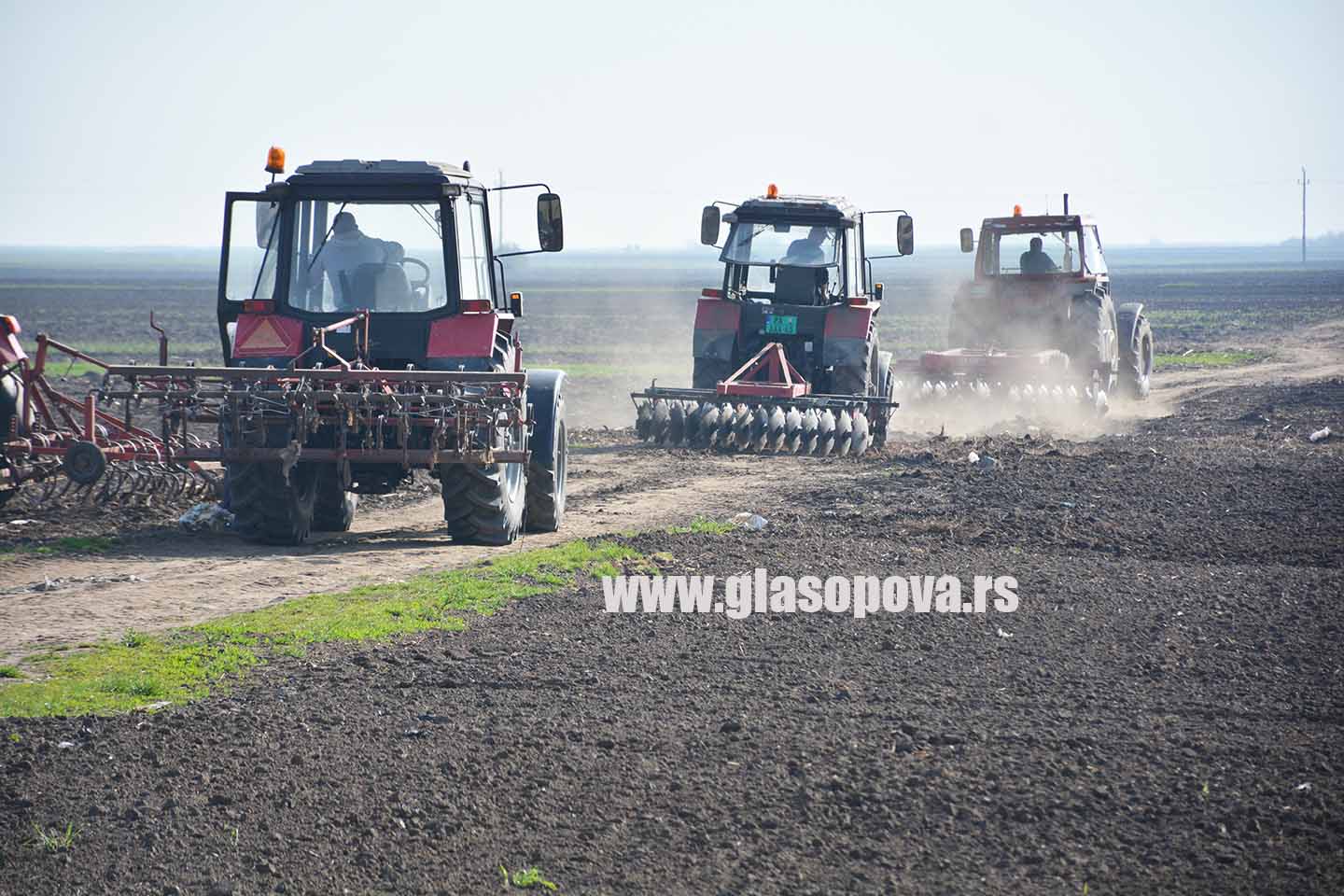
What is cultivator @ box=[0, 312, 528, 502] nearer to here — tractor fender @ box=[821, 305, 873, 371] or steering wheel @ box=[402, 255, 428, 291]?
steering wheel @ box=[402, 255, 428, 291]

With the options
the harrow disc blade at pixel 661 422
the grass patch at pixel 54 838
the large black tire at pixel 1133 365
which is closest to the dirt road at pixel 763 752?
the grass patch at pixel 54 838

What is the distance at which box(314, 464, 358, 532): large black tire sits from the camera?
36.5ft

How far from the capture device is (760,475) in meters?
14.2

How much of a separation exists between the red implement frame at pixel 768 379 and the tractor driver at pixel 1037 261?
5.00 meters

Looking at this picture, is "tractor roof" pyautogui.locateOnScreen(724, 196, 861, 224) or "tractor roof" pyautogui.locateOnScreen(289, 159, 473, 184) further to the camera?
"tractor roof" pyautogui.locateOnScreen(724, 196, 861, 224)

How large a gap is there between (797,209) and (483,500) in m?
7.89

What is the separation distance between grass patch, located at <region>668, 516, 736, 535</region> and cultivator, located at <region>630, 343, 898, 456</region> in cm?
388

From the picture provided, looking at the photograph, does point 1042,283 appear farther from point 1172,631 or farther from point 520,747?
point 520,747

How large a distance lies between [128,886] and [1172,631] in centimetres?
548

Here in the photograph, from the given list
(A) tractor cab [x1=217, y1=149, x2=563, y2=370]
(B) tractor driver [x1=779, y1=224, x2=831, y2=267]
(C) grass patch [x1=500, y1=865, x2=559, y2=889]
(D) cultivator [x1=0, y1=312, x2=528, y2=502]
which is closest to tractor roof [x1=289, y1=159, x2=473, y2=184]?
(A) tractor cab [x1=217, y1=149, x2=563, y2=370]

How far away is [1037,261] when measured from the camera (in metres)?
20.5

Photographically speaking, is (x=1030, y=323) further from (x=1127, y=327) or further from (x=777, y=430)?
(x=777, y=430)

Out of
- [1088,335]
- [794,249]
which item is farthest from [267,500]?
[1088,335]

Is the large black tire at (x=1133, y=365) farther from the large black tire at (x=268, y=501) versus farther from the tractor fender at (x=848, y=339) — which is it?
the large black tire at (x=268, y=501)
